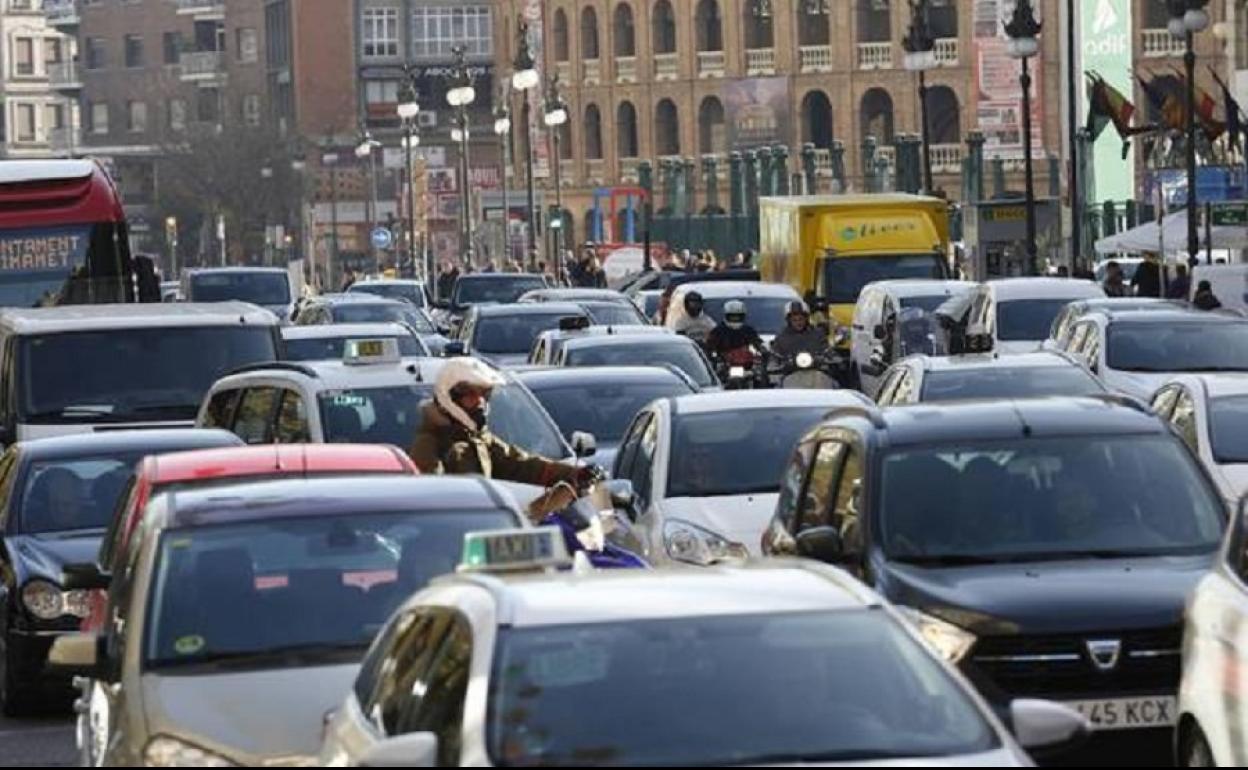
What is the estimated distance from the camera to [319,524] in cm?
1248

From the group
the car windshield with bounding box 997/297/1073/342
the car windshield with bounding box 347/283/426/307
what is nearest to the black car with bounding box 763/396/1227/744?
the car windshield with bounding box 997/297/1073/342

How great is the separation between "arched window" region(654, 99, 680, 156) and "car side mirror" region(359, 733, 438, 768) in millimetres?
129231

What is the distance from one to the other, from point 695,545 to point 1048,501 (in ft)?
13.7

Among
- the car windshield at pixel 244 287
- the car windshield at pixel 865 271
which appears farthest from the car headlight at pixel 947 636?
the car windshield at pixel 244 287

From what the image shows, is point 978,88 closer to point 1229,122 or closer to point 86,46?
point 1229,122

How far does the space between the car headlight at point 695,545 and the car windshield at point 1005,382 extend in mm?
3652

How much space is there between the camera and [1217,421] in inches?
866

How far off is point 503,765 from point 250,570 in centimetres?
390

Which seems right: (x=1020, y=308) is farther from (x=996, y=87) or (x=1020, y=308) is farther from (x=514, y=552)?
(x=996, y=87)

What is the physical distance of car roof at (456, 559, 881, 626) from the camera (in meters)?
9.14

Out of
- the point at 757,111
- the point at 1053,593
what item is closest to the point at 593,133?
the point at 757,111

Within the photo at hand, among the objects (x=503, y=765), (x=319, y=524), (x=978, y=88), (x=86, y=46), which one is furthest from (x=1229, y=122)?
(x=86, y=46)

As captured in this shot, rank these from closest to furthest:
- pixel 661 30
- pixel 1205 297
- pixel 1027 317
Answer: pixel 1027 317 → pixel 1205 297 → pixel 661 30

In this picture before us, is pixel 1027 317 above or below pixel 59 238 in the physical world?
below
